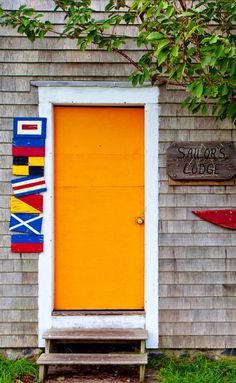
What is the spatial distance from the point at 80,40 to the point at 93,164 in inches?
42.8

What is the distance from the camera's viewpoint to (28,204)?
4297 mm

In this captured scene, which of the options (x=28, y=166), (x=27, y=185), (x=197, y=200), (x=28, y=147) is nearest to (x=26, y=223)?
(x=27, y=185)

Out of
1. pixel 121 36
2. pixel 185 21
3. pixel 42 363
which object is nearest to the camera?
pixel 185 21

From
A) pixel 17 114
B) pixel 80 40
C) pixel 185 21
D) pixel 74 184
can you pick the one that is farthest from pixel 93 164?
pixel 185 21

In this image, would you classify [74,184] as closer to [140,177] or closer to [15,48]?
[140,177]

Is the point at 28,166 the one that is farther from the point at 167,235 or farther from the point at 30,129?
the point at 167,235

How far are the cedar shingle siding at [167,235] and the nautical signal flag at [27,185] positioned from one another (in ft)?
0.29

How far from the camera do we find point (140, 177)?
4.43 metres

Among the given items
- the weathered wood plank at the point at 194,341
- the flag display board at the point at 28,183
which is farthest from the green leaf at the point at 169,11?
the weathered wood plank at the point at 194,341

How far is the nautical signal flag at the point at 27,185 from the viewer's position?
4.29 metres

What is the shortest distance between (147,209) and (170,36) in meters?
1.51

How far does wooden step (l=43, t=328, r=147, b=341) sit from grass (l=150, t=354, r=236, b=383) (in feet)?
1.06

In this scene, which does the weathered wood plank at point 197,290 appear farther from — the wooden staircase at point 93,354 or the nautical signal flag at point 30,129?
the nautical signal flag at point 30,129

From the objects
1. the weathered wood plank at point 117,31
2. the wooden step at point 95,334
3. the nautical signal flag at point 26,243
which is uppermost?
the weathered wood plank at point 117,31
